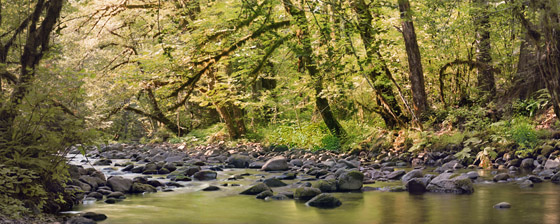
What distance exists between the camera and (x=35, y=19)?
5.95 metres

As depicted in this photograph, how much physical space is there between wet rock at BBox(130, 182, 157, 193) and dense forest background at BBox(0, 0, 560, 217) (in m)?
1.11

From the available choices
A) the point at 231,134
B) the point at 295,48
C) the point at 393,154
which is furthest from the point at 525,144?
the point at 231,134

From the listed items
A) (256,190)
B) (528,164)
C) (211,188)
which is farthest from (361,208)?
(528,164)

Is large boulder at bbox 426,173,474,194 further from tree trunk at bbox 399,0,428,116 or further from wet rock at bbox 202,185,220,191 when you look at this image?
tree trunk at bbox 399,0,428,116

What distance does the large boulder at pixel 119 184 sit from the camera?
7.46 m

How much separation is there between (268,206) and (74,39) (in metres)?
13.3

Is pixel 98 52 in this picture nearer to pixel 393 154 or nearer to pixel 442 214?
pixel 393 154

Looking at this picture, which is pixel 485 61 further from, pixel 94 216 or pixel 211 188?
pixel 94 216

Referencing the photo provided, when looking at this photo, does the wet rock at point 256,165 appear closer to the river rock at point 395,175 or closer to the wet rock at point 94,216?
the river rock at point 395,175

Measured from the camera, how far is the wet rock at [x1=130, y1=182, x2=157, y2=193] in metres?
7.54

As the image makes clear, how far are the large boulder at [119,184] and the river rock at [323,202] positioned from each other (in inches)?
116

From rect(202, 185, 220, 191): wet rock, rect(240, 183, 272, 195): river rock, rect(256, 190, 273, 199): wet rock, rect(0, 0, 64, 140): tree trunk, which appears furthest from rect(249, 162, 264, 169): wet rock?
rect(0, 0, 64, 140): tree trunk

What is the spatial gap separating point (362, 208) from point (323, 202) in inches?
19.9

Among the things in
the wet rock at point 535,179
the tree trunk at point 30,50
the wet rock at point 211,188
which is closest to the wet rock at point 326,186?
the wet rock at point 211,188
